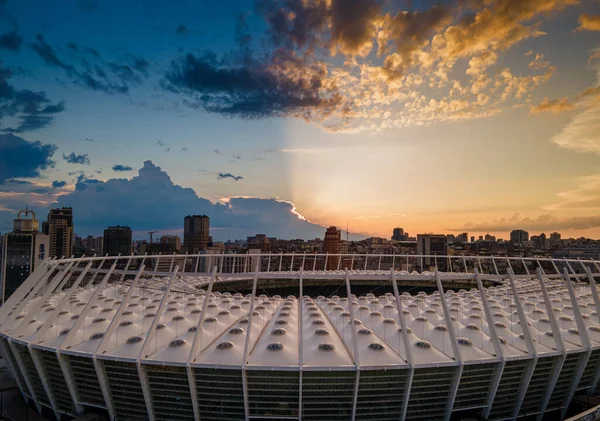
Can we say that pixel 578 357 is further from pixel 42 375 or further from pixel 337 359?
pixel 42 375

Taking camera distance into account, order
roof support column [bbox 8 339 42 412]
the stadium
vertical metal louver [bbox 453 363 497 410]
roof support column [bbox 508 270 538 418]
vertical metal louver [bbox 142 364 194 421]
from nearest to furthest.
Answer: the stadium → vertical metal louver [bbox 142 364 194 421] → vertical metal louver [bbox 453 363 497 410] → roof support column [bbox 508 270 538 418] → roof support column [bbox 8 339 42 412]

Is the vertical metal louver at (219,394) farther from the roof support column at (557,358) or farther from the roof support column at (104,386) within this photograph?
the roof support column at (557,358)

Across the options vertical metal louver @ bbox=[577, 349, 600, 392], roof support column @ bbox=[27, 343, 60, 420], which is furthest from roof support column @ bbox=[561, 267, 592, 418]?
roof support column @ bbox=[27, 343, 60, 420]

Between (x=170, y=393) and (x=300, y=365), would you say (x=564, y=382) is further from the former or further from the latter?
(x=170, y=393)

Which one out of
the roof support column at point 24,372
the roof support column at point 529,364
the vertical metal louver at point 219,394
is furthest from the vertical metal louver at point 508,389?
the roof support column at point 24,372

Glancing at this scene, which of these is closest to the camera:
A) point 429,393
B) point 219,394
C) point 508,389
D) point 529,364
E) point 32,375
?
point 219,394

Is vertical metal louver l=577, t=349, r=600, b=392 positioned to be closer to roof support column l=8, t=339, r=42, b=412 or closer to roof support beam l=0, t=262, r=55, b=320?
roof support column l=8, t=339, r=42, b=412

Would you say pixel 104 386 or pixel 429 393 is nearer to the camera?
pixel 429 393

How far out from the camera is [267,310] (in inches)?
1959

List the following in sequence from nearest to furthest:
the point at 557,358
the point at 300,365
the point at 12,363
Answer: the point at 300,365 < the point at 557,358 < the point at 12,363

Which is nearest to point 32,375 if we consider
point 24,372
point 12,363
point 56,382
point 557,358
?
point 24,372

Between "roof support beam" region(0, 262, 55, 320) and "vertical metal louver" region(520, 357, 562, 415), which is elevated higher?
"roof support beam" region(0, 262, 55, 320)

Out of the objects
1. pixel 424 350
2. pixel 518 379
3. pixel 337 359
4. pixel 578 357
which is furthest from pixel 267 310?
pixel 578 357

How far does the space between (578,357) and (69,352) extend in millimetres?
49176
